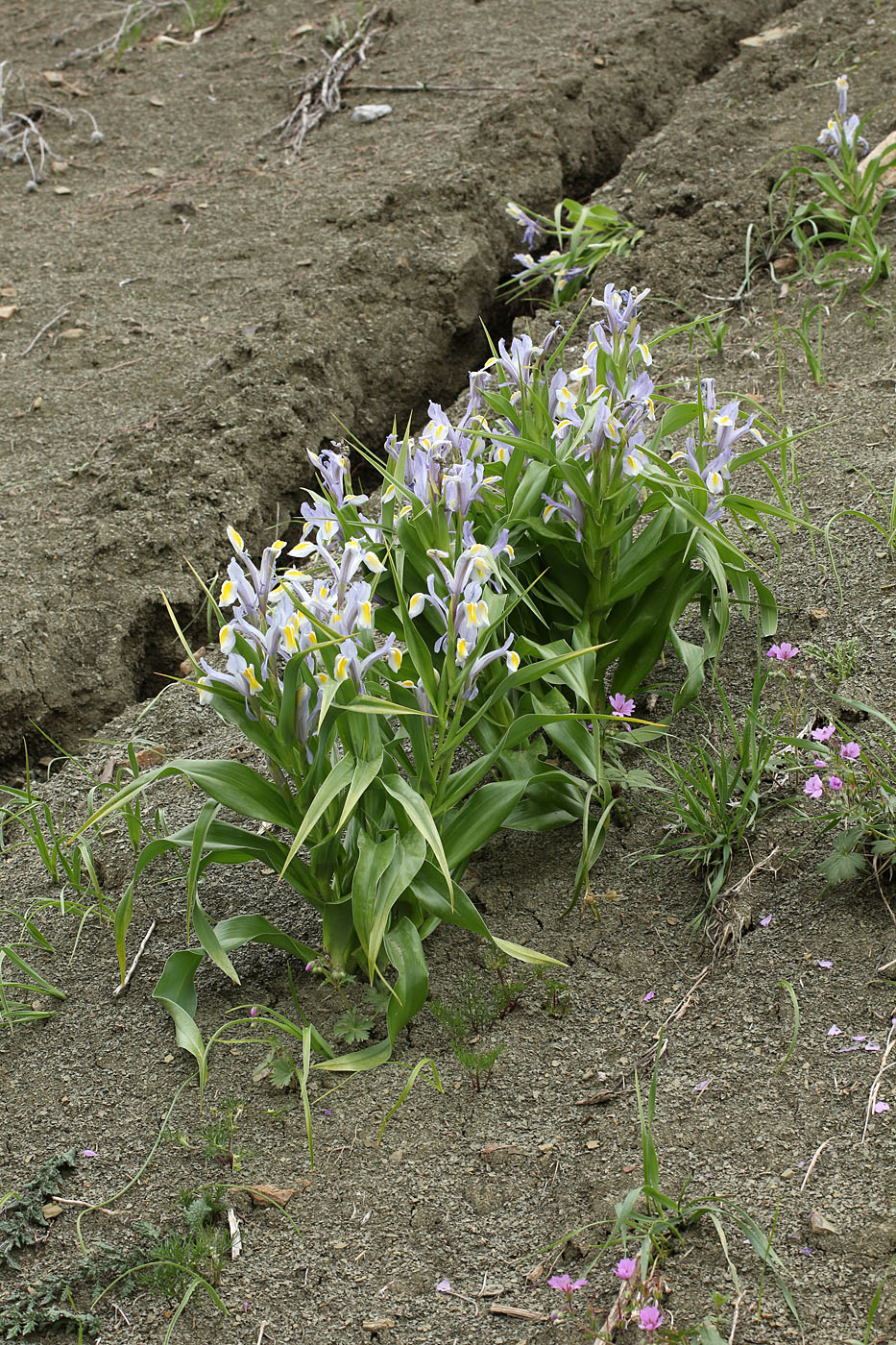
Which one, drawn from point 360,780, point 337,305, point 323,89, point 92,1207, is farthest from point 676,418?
point 323,89

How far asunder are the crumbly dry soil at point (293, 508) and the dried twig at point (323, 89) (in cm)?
11

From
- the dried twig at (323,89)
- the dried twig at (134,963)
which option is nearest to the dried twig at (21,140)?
the dried twig at (323,89)

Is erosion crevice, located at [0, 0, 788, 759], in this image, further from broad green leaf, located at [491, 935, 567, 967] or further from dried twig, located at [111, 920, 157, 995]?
broad green leaf, located at [491, 935, 567, 967]

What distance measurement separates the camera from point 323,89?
510cm

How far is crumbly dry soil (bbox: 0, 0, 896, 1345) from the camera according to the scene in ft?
5.05

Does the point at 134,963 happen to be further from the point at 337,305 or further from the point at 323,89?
the point at 323,89

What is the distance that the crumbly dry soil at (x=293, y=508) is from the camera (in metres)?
1.54

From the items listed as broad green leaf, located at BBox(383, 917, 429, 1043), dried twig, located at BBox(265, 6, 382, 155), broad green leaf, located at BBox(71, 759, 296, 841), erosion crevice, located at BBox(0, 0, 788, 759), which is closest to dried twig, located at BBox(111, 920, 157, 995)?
broad green leaf, located at BBox(71, 759, 296, 841)

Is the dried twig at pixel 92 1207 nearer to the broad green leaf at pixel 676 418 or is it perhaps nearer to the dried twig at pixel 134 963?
the dried twig at pixel 134 963

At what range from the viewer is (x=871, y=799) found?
1.84 m

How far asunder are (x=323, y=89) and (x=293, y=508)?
2.77m

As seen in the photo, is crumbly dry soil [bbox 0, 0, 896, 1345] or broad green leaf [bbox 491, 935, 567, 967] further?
broad green leaf [bbox 491, 935, 567, 967]

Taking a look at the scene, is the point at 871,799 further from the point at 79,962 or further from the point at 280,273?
the point at 280,273

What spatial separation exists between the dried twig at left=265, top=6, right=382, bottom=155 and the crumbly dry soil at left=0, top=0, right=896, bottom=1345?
109 mm
